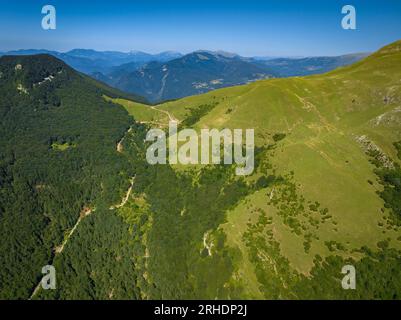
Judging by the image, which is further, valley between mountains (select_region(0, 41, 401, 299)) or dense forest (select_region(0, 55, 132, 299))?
dense forest (select_region(0, 55, 132, 299))

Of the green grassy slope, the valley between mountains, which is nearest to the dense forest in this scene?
the valley between mountains

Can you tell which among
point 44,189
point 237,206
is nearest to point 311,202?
point 237,206

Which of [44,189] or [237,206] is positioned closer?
[237,206]

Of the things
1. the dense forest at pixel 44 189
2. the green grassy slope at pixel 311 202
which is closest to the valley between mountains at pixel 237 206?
the green grassy slope at pixel 311 202

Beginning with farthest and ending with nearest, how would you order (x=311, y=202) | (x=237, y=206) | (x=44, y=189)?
(x=44, y=189), (x=237, y=206), (x=311, y=202)

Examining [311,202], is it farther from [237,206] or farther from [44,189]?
[44,189]

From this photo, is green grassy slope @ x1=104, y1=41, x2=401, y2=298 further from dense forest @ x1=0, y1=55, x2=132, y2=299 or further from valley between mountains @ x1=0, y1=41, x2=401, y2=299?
dense forest @ x1=0, y1=55, x2=132, y2=299

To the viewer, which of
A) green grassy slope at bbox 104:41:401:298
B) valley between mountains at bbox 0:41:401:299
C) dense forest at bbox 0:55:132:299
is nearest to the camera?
green grassy slope at bbox 104:41:401:298
